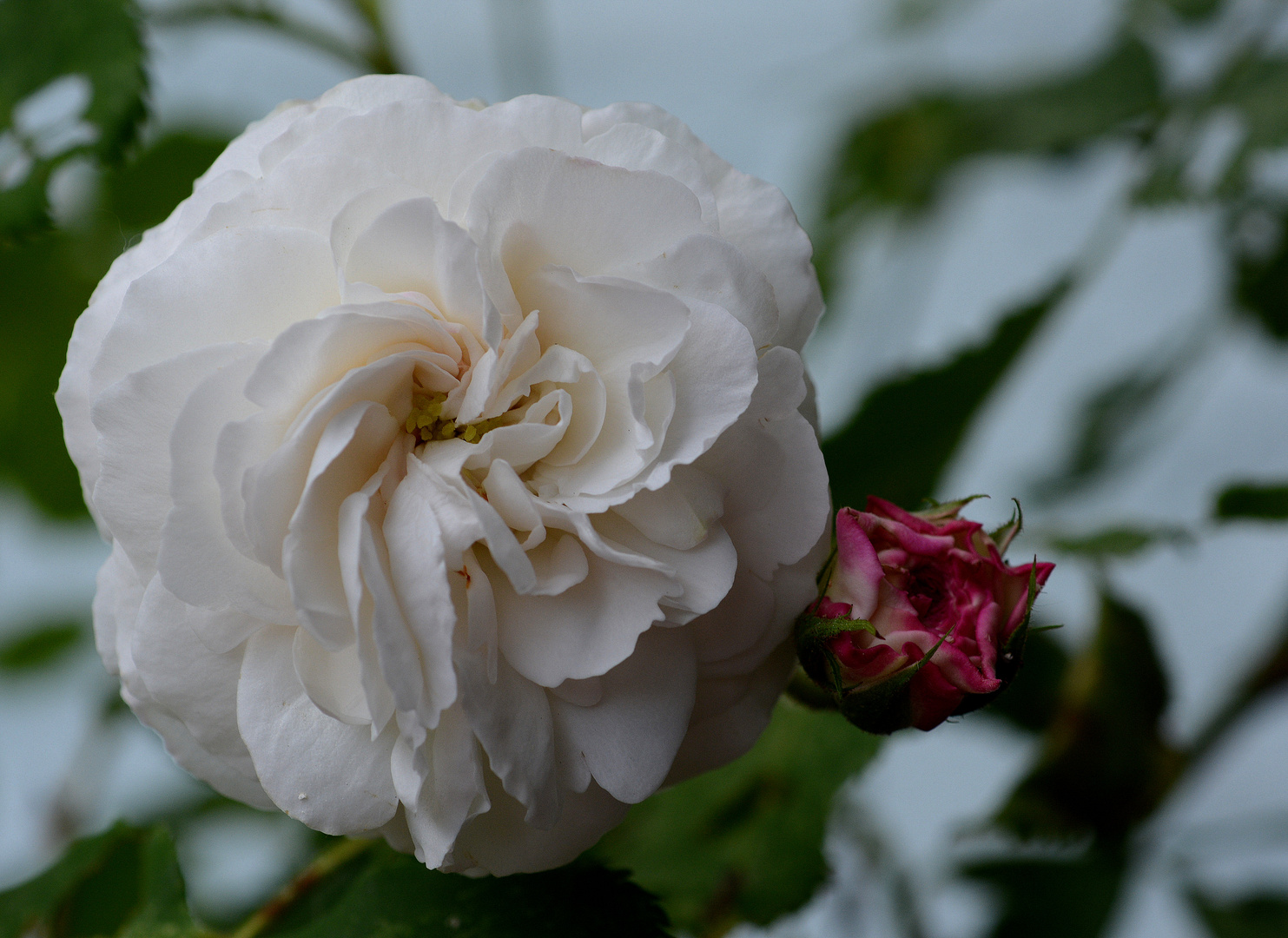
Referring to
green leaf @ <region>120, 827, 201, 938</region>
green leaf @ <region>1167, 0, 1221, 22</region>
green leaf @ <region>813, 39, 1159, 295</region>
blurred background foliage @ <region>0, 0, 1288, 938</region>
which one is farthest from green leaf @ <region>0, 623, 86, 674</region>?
green leaf @ <region>1167, 0, 1221, 22</region>

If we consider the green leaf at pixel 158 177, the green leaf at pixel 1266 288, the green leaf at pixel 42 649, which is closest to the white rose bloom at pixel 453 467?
the green leaf at pixel 158 177

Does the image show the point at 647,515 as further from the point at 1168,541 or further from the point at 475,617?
the point at 1168,541

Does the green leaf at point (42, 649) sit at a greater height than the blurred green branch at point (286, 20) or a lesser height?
lesser

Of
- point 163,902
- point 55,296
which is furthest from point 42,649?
point 163,902

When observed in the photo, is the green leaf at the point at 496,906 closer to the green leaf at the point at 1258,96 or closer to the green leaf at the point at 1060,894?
the green leaf at the point at 1060,894

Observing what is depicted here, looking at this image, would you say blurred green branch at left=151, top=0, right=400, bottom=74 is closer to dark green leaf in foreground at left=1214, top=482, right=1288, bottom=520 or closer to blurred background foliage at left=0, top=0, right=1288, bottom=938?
blurred background foliage at left=0, top=0, right=1288, bottom=938

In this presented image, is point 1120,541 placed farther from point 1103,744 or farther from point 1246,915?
point 1246,915

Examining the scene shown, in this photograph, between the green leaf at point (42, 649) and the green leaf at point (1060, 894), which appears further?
the green leaf at point (42, 649)

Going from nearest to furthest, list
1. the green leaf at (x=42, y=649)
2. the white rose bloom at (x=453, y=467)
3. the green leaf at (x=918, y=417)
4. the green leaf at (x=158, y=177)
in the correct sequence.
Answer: the white rose bloom at (x=453, y=467), the green leaf at (x=918, y=417), the green leaf at (x=158, y=177), the green leaf at (x=42, y=649)
